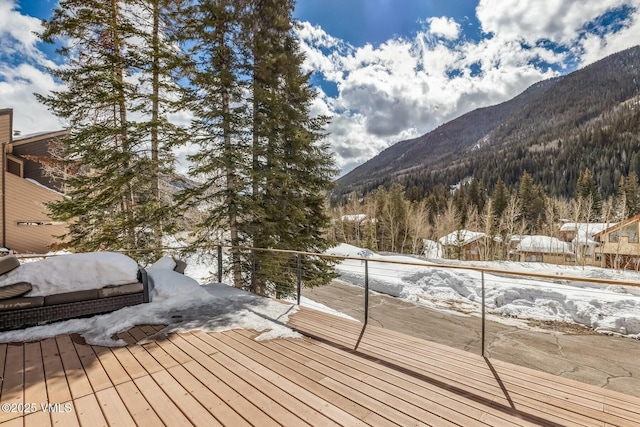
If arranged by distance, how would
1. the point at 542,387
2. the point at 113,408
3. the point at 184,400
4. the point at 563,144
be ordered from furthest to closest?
the point at 563,144, the point at 542,387, the point at 184,400, the point at 113,408

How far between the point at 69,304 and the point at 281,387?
10.8 ft

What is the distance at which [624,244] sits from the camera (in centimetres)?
2558

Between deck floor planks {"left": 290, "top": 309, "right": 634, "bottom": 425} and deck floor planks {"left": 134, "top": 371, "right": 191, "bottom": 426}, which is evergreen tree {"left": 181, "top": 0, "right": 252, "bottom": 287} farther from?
deck floor planks {"left": 134, "top": 371, "right": 191, "bottom": 426}

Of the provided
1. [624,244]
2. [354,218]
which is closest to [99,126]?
[354,218]

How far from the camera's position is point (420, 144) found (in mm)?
195750

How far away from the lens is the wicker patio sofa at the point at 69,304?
3.46 meters

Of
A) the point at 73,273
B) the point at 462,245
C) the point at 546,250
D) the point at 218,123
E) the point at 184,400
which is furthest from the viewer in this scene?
the point at 546,250

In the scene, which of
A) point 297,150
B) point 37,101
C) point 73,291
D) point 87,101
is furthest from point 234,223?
point 37,101

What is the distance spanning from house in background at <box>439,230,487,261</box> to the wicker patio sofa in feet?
91.7

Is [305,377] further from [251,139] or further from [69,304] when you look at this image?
[251,139]

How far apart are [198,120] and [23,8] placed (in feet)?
20.2

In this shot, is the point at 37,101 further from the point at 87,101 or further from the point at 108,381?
the point at 108,381

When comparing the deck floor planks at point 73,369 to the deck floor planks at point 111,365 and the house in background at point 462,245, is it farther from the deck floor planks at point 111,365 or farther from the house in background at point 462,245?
the house in background at point 462,245

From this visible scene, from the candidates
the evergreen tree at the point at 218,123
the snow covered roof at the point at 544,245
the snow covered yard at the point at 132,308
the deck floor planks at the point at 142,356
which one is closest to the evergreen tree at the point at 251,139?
the evergreen tree at the point at 218,123
